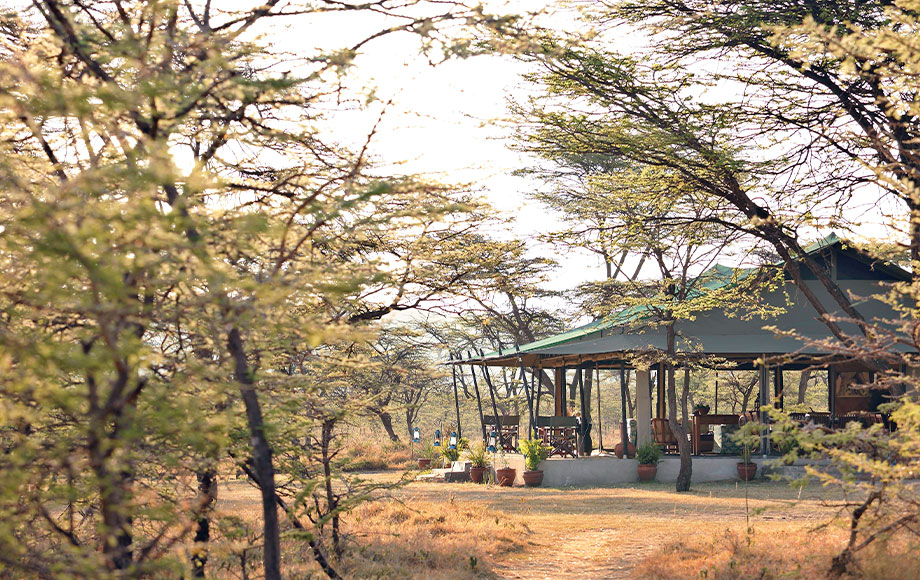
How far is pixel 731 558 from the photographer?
27.5 feet

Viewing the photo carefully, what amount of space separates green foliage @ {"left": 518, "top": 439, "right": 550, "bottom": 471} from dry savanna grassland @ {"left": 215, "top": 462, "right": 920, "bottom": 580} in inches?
120

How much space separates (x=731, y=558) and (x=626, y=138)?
520 cm

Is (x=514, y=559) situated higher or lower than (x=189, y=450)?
lower

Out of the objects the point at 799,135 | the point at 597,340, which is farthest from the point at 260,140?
the point at 597,340

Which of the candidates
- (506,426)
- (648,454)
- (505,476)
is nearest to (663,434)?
(648,454)

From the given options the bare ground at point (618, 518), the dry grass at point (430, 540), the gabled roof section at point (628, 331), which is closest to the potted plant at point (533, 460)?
the bare ground at point (618, 518)

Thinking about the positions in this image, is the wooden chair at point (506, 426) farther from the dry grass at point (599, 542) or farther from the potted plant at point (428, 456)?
the dry grass at point (599, 542)

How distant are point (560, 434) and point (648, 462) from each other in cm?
291

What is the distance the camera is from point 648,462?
18969mm

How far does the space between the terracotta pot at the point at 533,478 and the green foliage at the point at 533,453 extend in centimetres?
10

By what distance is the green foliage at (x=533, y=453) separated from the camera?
18.6m

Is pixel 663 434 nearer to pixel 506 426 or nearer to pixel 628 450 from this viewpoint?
pixel 628 450

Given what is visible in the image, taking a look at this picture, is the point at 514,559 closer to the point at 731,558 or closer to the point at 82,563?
the point at 731,558

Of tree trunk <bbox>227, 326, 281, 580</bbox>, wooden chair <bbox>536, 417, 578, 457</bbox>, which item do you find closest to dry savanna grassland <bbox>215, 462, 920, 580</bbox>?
tree trunk <bbox>227, 326, 281, 580</bbox>
